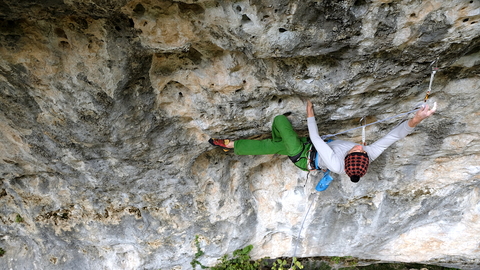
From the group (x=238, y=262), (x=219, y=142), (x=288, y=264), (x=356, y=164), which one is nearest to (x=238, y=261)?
(x=238, y=262)

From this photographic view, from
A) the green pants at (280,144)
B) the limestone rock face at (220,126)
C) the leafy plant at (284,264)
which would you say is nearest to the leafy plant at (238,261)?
the limestone rock face at (220,126)

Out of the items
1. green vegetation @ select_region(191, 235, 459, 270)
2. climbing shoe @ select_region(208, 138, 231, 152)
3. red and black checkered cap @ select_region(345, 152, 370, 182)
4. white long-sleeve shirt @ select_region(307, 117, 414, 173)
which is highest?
climbing shoe @ select_region(208, 138, 231, 152)

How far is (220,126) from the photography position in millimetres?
2842

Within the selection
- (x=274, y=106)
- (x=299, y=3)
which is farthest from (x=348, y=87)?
(x=299, y=3)

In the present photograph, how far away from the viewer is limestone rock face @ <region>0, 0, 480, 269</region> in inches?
75.4

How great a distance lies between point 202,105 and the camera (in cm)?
266

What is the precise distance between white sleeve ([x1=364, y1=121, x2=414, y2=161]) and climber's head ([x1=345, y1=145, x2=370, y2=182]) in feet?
0.76

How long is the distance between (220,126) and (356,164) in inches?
47.1

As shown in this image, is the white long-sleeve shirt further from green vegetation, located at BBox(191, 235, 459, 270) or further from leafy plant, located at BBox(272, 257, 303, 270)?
leafy plant, located at BBox(272, 257, 303, 270)

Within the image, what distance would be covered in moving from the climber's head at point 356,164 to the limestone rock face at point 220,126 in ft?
1.35

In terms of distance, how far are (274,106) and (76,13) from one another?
162 centimetres

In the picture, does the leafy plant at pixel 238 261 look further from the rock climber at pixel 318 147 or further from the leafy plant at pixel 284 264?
the rock climber at pixel 318 147

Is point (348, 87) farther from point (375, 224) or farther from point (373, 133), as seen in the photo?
point (375, 224)

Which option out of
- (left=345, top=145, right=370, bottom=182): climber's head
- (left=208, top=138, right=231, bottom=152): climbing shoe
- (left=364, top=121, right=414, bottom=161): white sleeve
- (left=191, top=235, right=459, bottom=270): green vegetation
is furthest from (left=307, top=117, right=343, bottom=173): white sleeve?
(left=191, top=235, right=459, bottom=270): green vegetation
